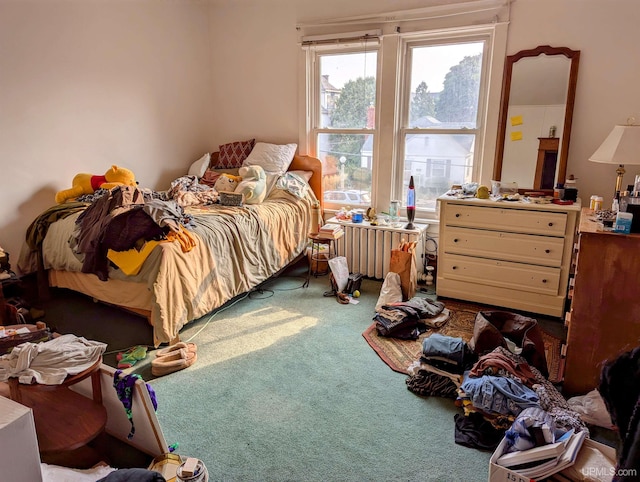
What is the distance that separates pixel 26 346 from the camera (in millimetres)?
1659

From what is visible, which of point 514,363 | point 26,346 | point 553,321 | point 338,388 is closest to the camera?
point 26,346

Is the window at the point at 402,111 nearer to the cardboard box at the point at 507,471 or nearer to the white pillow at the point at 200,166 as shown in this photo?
the white pillow at the point at 200,166

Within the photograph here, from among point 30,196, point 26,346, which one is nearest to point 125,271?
point 26,346

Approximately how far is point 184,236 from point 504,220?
7.29 ft

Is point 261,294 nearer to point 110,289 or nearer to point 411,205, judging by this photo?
point 110,289

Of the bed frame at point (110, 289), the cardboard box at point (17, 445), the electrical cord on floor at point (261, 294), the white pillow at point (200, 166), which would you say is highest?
the white pillow at point (200, 166)

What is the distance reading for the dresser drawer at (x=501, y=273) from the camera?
120 inches

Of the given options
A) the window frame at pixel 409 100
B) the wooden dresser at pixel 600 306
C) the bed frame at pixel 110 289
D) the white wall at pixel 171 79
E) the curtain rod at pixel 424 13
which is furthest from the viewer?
the window frame at pixel 409 100

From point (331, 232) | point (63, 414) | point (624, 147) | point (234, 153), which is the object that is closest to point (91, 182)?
point (234, 153)

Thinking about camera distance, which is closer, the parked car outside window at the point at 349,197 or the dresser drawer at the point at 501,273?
the dresser drawer at the point at 501,273

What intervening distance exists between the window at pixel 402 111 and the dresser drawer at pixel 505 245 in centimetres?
67

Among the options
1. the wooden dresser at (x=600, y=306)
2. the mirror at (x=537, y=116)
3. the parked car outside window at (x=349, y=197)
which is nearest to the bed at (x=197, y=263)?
the parked car outside window at (x=349, y=197)

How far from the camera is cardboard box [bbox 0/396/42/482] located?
3.97ft

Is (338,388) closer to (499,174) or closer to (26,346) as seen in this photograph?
(26,346)
